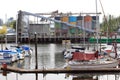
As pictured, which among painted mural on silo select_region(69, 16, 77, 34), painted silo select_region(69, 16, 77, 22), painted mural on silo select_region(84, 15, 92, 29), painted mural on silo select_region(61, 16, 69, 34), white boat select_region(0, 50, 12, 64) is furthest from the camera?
painted silo select_region(69, 16, 77, 22)

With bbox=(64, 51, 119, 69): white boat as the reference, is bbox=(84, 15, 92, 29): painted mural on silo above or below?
above

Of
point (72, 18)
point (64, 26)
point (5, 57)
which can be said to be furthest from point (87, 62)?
point (72, 18)

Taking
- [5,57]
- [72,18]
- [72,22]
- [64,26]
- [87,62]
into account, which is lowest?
[5,57]

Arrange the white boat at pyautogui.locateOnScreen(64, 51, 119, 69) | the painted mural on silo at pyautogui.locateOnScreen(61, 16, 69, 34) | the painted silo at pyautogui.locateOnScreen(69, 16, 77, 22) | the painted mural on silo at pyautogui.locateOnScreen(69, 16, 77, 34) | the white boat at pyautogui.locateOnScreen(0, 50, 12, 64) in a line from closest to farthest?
the white boat at pyautogui.locateOnScreen(64, 51, 119, 69) → the white boat at pyautogui.locateOnScreen(0, 50, 12, 64) → the painted mural on silo at pyautogui.locateOnScreen(69, 16, 77, 34) → the painted mural on silo at pyautogui.locateOnScreen(61, 16, 69, 34) → the painted silo at pyautogui.locateOnScreen(69, 16, 77, 22)

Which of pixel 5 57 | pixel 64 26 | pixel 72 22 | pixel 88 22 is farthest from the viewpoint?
pixel 72 22

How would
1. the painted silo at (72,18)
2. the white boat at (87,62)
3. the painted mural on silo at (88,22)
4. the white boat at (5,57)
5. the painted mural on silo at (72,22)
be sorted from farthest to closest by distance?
the painted silo at (72,18) → the painted mural on silo at (88,22) → the painted mural on silo at (72,22) → the white boat at (5,57) → the white boat at (87,62)

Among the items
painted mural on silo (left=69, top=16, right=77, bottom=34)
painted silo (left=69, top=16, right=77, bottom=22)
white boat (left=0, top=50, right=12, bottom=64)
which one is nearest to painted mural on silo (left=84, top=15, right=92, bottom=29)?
Result: painted silo (left=69, top=16, right=77, bottom=22)

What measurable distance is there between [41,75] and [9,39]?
99.3 metres

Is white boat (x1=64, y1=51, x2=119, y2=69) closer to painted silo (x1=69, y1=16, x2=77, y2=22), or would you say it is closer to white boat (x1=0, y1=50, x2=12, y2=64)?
white boat (x1=0, y1=50, x2=12, y2=64)

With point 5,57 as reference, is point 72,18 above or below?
above

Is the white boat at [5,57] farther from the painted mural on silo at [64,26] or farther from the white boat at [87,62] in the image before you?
the painted mural on silo at [64,26]

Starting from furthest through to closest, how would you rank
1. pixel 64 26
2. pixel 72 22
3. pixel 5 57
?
pixel 72 22
pixel 64 26
pixel 5 57

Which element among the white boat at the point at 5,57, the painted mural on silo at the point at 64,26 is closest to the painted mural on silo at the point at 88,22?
the painted mural on silo at the point at 64,26

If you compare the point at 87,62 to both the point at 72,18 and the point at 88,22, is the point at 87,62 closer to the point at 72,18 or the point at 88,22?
the point at 88,22
